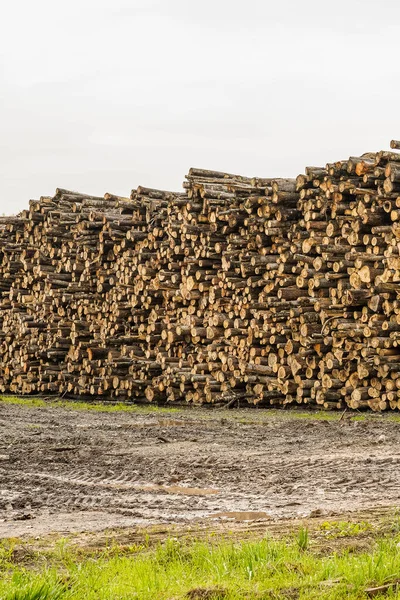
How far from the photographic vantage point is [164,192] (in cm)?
1878

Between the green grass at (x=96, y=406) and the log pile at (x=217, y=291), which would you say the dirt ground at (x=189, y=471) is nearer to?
the log pile at (x=217, y=291)

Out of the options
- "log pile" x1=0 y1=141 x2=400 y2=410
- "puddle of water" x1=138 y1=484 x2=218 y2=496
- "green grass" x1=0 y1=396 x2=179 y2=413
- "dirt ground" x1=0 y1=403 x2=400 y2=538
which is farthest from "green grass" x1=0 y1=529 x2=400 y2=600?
"green grass" x1=0 y1=396 x2=179 y2=413

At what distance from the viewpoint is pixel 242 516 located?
5879 millimetres

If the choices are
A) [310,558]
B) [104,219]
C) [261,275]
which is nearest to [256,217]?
[261,275]

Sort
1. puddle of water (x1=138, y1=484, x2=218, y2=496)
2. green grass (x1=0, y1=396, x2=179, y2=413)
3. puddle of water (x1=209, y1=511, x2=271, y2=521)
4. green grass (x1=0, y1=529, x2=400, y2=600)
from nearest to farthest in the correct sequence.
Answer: green grass (x1=0, y1=529, x2=400, y2=600), puddle of water (x1=209, y1=511, x2=271, y2=521), puddle of water (x1=138, y1=484, x2=218, y2=496), green grass (x1=0, y1=396, x2=179, y2=413)

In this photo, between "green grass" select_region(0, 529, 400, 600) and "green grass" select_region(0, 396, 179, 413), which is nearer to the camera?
"green grass" select_region(0, 529, 400, 600)

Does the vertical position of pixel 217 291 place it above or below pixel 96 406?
above

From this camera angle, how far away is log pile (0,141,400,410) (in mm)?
13453

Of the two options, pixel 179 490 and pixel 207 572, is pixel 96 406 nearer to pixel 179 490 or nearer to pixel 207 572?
pixel 179 490

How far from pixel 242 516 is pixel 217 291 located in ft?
34.5

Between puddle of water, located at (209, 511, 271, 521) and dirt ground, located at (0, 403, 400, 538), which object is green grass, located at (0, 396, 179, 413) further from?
puddle of water, located at (209, 511, 271, 521)

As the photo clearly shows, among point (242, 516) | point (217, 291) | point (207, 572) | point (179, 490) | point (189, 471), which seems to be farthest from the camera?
point (217, 291)

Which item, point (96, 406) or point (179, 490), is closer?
point (179, 490)

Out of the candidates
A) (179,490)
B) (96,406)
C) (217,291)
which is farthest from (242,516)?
(96,406)
